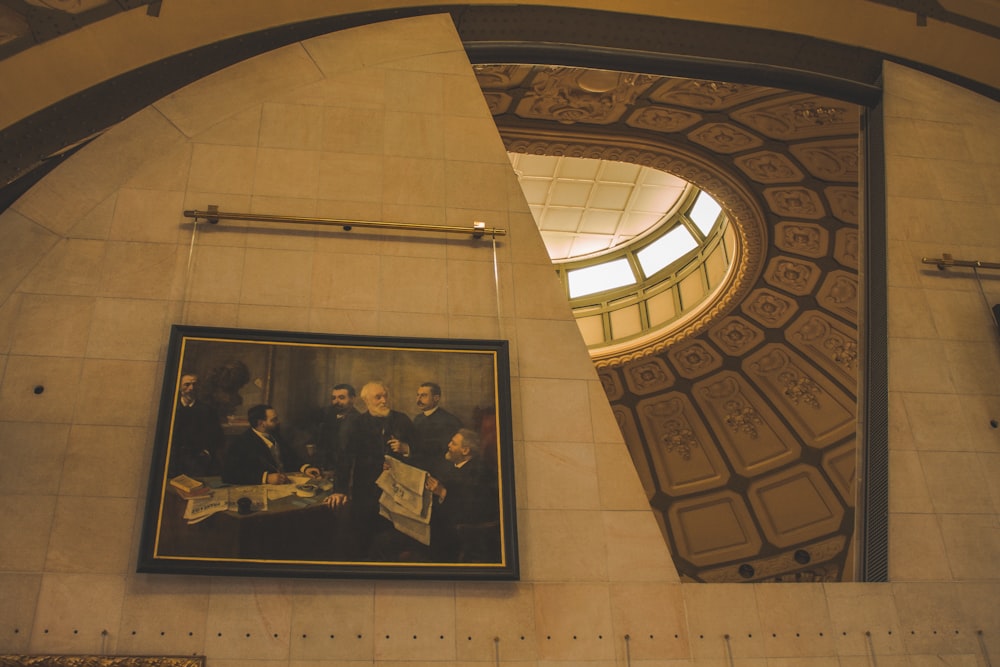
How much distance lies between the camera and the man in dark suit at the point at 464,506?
546 centimetres

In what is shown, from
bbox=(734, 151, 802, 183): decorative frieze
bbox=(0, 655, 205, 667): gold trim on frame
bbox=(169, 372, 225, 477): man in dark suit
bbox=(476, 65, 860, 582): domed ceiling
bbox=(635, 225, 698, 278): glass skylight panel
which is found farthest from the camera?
bbox=(635, 225, 698, 278): glass skylight panel

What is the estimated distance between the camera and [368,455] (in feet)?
18.7

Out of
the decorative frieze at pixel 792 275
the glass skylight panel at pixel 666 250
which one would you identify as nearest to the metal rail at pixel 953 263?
the decorative frieze at pixel 792 275

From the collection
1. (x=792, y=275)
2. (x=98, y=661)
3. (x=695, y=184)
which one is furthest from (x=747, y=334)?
(x=98, y=661)

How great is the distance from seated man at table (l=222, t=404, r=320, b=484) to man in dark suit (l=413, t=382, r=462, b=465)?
692mm

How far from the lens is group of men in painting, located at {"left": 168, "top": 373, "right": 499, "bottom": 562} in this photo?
5.45 metres

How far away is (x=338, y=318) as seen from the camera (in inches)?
244

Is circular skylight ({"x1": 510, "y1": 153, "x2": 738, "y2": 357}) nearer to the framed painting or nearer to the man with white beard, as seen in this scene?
the framed painting

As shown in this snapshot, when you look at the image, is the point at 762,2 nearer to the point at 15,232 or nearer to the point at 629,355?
the point at 15,232

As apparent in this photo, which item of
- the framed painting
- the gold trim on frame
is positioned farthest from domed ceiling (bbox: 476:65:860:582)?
the gold trim on frame

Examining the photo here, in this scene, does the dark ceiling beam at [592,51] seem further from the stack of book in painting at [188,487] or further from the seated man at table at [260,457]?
the stack of book in painting at [188,487]

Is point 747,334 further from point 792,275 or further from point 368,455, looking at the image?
point 368,455

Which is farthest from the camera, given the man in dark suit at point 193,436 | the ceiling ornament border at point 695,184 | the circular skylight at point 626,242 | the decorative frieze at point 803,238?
the circular skylight at point 626,242

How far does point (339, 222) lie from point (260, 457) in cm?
184
